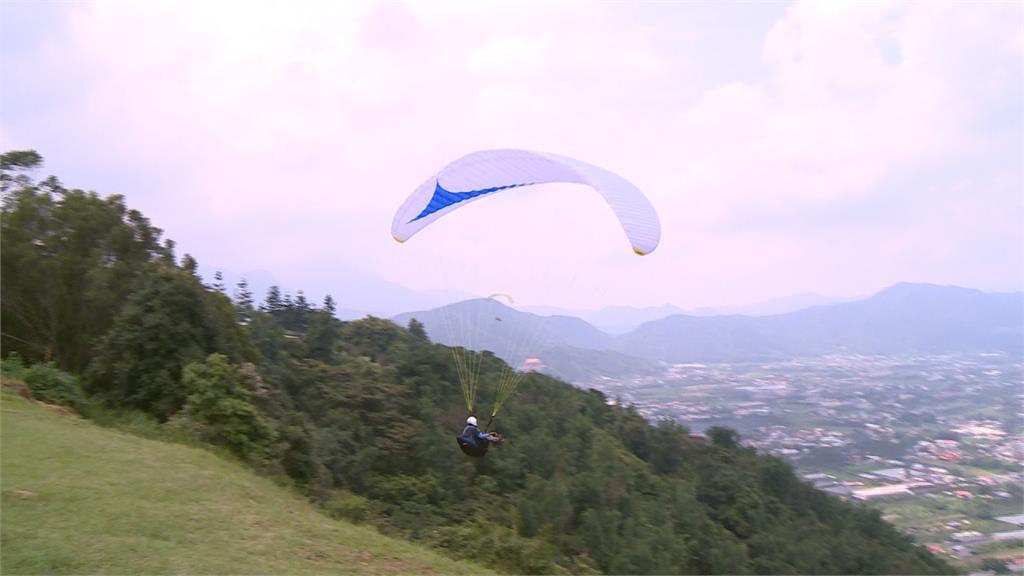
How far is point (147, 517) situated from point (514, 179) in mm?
6553

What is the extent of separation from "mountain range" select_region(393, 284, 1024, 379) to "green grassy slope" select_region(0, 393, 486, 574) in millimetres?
50477

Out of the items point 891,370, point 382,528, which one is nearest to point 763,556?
point 382,528

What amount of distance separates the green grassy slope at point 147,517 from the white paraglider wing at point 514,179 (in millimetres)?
4976

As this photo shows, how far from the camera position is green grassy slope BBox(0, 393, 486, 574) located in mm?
6387

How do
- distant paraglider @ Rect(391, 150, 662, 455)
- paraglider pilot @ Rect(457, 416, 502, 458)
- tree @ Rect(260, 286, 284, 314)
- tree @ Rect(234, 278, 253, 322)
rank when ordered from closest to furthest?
paraglider pilot @ Rect(457, 416, 502, 458) → distant paraglider @ Rect(391, 150, 662, 455) → tree @ Rect(234, 278, 253, 322) → tree @ Rect(260, 286, 284, 314)

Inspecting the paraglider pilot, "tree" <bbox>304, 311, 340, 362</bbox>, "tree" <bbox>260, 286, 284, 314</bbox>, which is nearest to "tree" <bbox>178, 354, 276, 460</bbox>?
the paraglider pilot

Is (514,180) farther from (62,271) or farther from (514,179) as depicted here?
(62,271)

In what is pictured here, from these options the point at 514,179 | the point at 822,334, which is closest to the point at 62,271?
the point at 514,179

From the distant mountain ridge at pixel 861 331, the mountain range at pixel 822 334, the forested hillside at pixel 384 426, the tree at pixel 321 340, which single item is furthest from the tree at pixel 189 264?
the distant mountain ridge at pixel 861 331

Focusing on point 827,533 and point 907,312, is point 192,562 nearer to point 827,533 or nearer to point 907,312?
point 827,533

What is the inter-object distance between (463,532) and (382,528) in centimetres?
171

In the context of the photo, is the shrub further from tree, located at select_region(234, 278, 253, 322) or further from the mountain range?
the mountain range

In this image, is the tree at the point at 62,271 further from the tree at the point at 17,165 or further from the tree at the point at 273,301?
the tree at the point at 273,301

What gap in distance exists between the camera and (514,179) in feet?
34.3
